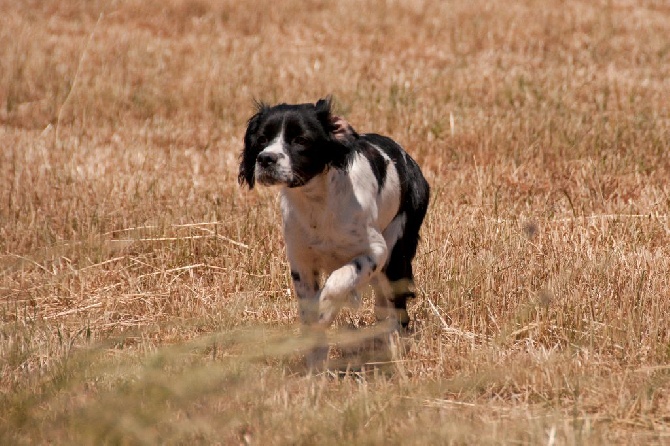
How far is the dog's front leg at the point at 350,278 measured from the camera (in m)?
4.98

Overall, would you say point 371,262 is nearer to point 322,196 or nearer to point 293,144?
point 322,196

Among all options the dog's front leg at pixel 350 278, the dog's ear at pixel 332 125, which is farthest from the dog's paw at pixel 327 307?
the dog's ear at pixel 332 125

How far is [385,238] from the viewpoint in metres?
5.73

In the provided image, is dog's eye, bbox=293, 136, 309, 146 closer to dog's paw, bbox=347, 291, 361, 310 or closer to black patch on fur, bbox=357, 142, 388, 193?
black patch on fur, bbox=357, 142, 388, 193

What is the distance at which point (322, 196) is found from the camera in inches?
205

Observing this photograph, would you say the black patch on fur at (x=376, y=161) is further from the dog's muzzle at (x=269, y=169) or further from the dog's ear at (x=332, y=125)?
the dog's muzzle at (x=269, y=169)

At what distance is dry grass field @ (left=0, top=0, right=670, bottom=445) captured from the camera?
4.26 metres

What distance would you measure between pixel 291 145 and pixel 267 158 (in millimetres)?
225

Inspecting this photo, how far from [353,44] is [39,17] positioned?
4916mm

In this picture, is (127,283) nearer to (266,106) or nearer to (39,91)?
(266,106)

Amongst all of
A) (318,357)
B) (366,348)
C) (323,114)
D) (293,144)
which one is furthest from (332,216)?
(366,348)

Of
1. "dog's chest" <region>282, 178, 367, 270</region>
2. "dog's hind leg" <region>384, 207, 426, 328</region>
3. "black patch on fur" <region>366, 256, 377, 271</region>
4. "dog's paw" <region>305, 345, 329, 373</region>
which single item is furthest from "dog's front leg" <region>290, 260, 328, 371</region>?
"dog's hind leg" <region>384, 207, 426, 328</region>

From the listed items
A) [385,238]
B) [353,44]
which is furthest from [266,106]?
[353,44]

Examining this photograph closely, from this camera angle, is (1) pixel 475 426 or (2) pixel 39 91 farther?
(2) pixel 39 91
